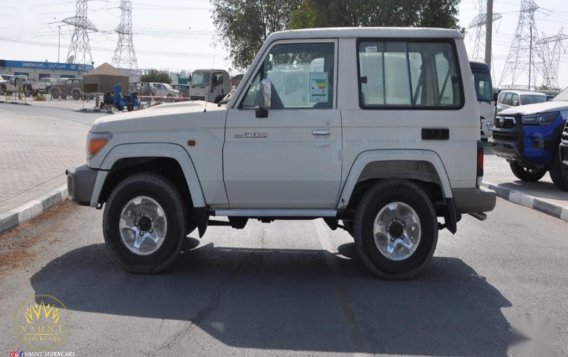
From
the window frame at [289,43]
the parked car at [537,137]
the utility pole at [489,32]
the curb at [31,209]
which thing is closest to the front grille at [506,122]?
the parked car at [537,137]

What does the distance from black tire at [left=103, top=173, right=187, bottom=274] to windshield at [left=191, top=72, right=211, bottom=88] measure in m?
28.7

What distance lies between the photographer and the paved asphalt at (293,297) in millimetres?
4906

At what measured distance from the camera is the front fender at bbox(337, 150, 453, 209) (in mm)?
6453

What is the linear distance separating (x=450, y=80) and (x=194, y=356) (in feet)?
12.4

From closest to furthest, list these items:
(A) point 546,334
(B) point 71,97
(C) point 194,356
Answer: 1. (C) point 194,356
2. (A) point 546,334
3. (B) point 71,97

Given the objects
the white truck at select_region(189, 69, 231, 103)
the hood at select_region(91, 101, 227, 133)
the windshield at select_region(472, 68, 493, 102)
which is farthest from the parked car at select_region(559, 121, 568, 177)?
the white truck at select_region(189, 69, 231, 103)

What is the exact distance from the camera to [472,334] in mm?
5137

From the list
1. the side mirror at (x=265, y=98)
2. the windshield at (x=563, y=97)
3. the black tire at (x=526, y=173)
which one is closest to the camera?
the side mirror at (x=265, y=98)

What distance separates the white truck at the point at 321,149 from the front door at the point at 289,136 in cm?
1

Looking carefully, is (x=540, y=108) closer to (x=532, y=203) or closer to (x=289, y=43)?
(x=532, y=203)

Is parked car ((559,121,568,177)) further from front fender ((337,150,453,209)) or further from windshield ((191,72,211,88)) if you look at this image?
windshield ((191,72,211,88))

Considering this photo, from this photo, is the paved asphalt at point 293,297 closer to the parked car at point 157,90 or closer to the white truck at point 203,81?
the white truck at point 203,81

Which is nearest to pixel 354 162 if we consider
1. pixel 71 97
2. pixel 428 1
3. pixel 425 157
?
pixel 425 157

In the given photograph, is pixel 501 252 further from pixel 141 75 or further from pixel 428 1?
pixel 141 75
